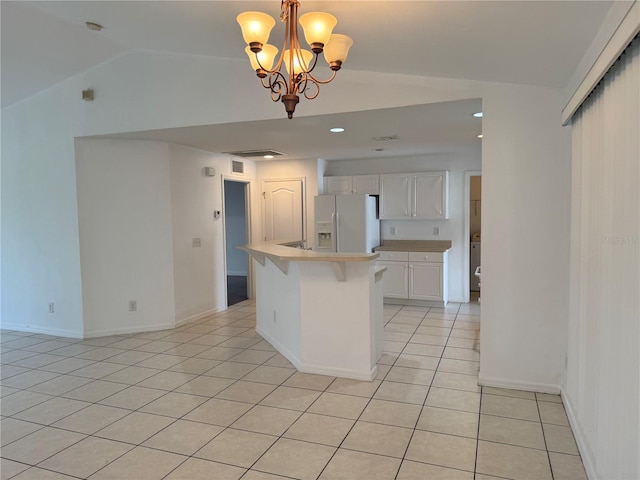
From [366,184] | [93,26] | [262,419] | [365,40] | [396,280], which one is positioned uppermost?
[93,26]

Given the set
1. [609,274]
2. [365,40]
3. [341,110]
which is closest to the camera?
[609,274]

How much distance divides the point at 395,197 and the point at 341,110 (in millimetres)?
3054

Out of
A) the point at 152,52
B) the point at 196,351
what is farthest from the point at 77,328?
the point at 152,52

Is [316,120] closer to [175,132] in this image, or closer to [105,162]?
[175,132]

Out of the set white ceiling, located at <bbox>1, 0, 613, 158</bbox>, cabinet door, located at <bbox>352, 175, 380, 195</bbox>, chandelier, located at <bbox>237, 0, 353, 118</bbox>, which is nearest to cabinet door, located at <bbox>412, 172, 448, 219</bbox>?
cabinet door, located at <bbox>352, 175, 380, 195</bbox>

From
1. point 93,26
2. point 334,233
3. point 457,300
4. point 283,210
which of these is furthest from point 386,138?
point 93,26

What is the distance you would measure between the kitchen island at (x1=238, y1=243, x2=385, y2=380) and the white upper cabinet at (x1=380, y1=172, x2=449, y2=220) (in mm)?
2746

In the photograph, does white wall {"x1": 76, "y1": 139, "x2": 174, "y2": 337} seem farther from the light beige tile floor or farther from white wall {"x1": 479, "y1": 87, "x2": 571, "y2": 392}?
white wall {"x1": 479, "y1": 87, "x2": 571, "y2": 392}

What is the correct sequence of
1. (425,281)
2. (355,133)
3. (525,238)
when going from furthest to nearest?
(425,281), (355,133), (525,238)

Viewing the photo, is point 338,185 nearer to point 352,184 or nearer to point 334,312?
point 352,184

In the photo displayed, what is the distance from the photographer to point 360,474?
2.22 m

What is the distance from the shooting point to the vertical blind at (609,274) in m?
1.60

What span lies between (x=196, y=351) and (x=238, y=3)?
3188mm

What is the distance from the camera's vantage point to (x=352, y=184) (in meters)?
6.70
